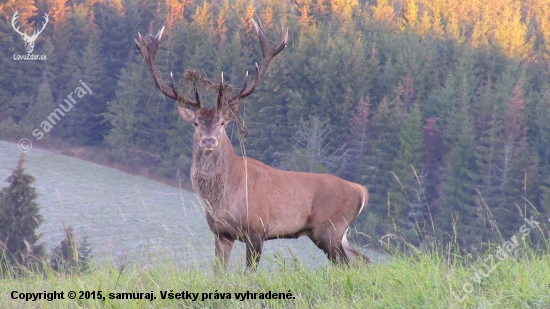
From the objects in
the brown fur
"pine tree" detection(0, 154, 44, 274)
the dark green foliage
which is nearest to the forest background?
"pine tree" detection(0, 154, 44, 274)

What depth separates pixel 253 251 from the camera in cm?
720

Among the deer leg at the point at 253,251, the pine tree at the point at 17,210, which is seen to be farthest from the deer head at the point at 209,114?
the pine tree at the point at 17,210

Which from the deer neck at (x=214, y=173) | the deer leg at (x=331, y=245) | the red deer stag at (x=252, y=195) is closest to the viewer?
the red deer stag at (x=252, y=195)

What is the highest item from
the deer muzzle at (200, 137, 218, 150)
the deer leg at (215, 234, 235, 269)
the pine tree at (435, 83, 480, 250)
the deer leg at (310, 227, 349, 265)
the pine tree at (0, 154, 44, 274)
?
the deer muzzle at (200, 137, 218, 150)

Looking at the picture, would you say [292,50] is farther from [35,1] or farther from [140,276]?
[140,276]

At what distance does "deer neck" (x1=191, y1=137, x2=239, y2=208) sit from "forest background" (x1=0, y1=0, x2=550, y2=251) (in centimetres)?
3501

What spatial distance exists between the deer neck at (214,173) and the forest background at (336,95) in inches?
1378

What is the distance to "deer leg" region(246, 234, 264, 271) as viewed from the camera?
690cm

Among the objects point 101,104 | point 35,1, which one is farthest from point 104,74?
point 35,1

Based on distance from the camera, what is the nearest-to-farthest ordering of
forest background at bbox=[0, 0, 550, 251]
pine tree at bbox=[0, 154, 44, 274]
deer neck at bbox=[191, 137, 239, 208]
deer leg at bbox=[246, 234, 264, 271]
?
deer leg at bbox=[246, 234, 264, 271] < deer neck at bbox=[191, 137, 239, 208] < pine tree at bbox=[0, 154, 44, 274] < forest background at bbox=[0, 0, 550, 251]

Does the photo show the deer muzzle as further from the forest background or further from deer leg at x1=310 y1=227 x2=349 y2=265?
the forest background

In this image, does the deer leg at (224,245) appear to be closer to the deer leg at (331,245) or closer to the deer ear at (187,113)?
the deer leg at (331,245)

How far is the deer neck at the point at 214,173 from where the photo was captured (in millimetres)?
7634

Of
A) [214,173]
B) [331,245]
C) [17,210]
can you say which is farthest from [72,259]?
[17,210]
